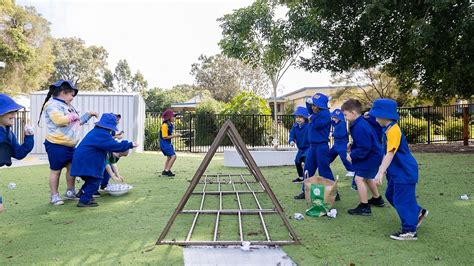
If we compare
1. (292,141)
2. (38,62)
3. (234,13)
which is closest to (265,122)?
(234,13)

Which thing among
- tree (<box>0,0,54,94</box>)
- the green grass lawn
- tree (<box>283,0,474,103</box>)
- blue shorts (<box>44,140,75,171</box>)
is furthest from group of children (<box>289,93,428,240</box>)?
tree (<box>0,0,54,94</box>)

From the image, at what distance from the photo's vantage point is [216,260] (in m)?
3.52

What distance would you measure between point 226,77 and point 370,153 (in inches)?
1684

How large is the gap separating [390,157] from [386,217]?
1407 millimetres

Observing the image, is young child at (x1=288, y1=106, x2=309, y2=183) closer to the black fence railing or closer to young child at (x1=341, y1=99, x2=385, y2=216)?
young child at (x1=341, y1=99, x2=385, y2=216)

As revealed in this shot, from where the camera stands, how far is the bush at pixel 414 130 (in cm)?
1925

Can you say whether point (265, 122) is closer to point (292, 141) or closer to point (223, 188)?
point (292, 141)

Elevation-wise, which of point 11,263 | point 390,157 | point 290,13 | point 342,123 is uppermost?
point 290,13

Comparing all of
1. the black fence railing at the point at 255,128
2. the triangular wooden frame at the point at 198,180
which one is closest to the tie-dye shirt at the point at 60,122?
the triangular wooden frame at the point at 198,180

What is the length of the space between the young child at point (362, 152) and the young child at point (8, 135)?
3.91 meters

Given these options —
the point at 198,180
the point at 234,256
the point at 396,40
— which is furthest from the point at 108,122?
the point at 396,40

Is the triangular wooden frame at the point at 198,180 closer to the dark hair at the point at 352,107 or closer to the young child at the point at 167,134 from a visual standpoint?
the dark hair at the point at 352,107

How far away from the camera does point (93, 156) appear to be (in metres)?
5.88

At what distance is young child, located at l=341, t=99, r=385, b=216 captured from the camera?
17.4ft
